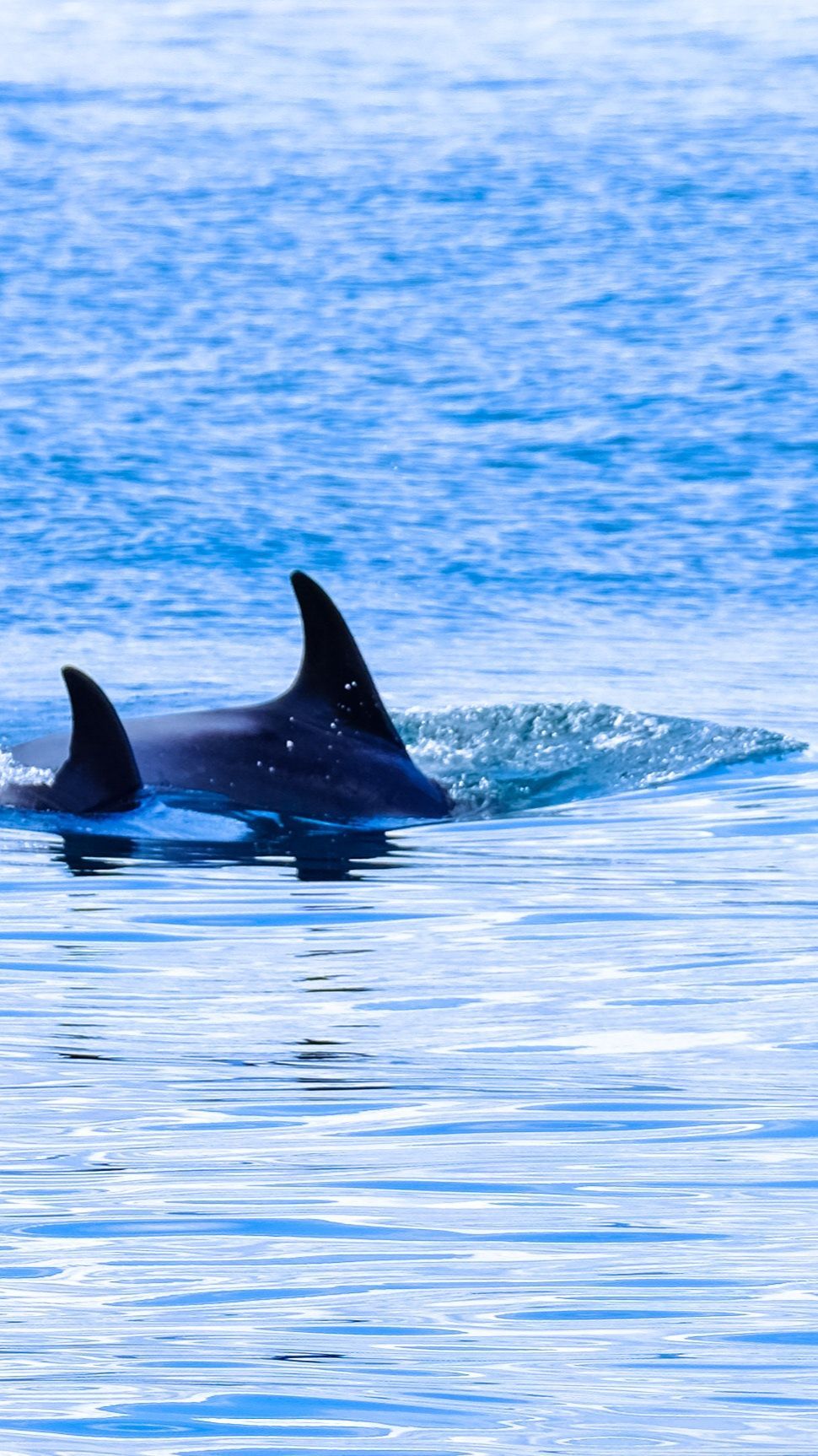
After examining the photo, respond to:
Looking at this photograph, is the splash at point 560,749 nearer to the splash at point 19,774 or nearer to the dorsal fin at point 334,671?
the dorsal fin at point 334,671

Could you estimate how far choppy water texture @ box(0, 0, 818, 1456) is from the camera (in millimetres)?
4852

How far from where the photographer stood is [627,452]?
1332 inches

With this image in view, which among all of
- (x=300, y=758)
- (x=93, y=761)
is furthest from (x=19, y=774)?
(x=300, y=758)

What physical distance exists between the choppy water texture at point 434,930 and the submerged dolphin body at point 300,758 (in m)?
0.29

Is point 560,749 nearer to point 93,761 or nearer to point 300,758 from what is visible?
point 300,758

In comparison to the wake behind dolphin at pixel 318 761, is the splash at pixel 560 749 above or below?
below

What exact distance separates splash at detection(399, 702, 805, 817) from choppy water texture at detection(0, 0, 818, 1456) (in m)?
0.04

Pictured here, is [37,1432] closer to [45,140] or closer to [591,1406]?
[591,1406]

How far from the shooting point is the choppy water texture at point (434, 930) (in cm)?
485

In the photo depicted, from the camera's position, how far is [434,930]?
9.59m

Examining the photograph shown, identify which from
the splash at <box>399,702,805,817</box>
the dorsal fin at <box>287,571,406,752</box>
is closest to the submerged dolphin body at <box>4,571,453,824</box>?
the dorsal fin at <box>287,571,406,752</box>

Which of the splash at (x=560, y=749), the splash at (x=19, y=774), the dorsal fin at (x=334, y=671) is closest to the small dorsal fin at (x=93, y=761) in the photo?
the splash at (x=19, y=774)

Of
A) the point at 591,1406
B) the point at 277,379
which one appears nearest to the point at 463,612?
the point at 277,379

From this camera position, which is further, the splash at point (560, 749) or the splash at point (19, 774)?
the splash at point (560, 749)
